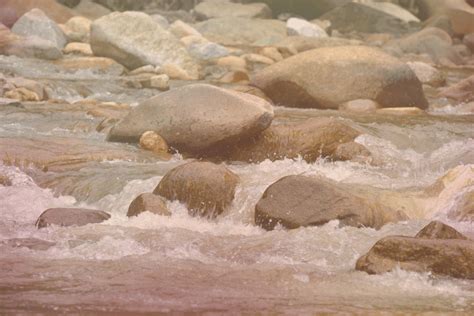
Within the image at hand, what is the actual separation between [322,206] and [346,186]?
60cm

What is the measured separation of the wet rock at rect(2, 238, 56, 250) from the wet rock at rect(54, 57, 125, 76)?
10.2m

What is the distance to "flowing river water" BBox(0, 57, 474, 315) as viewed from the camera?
445 centimetres

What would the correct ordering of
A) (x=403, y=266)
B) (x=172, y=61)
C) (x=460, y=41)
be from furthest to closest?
(x=460, y=41) < (x=172, y=61) < (x=403, y=266)

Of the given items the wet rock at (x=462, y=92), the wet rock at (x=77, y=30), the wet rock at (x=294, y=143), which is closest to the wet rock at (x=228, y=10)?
the wet rock at (x=77, y=30)

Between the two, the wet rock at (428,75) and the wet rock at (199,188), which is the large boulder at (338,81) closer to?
the wet rock at (428,75)

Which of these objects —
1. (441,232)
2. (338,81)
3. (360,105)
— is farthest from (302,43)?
(441,232)

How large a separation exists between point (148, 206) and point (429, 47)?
18.9 m

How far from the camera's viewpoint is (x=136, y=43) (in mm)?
16594

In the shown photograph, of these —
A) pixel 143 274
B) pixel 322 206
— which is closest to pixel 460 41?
pixel 322 206

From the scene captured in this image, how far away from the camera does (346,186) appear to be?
6.95 meters

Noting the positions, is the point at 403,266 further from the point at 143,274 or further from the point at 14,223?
the point at 14,223

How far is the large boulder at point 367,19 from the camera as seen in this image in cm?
3070

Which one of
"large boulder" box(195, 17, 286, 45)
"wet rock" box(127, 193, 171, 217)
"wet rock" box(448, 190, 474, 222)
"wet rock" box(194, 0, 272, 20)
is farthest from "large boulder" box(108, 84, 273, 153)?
"wet rock" box(194, 0, 272, 20)

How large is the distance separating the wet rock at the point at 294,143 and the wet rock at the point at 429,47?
50.3ft
